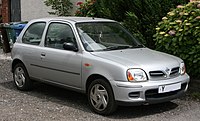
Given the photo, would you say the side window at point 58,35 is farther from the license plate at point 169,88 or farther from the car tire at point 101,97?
the license plate at point 169,88

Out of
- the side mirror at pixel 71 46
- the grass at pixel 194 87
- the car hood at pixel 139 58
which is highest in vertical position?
the side mirror at pixel 71 46

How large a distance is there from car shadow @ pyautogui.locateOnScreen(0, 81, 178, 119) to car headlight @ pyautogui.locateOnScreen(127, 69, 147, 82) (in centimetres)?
70

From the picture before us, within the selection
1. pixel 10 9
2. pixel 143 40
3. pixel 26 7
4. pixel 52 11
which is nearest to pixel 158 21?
pixel 143 40

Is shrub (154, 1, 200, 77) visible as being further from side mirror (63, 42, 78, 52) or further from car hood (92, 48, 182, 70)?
side mirror (63, 42, 78, 52)

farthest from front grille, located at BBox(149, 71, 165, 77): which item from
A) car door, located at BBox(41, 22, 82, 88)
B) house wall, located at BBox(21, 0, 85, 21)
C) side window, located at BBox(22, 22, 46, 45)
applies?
house wall, located at BBox(21, 0, 85, 21)

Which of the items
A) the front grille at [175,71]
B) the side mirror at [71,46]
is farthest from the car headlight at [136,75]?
the side mirror at [71,46]

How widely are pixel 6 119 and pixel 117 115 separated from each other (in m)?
1.74

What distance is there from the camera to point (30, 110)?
6.11m

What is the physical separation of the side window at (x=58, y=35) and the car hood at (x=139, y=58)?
2.35 feet

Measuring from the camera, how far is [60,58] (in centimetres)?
636

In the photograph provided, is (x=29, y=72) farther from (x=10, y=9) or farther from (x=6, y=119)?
(x=10, y=9)

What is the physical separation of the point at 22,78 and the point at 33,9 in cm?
702

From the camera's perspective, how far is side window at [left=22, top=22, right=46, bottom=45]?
7.08 m

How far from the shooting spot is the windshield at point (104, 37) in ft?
20.5
